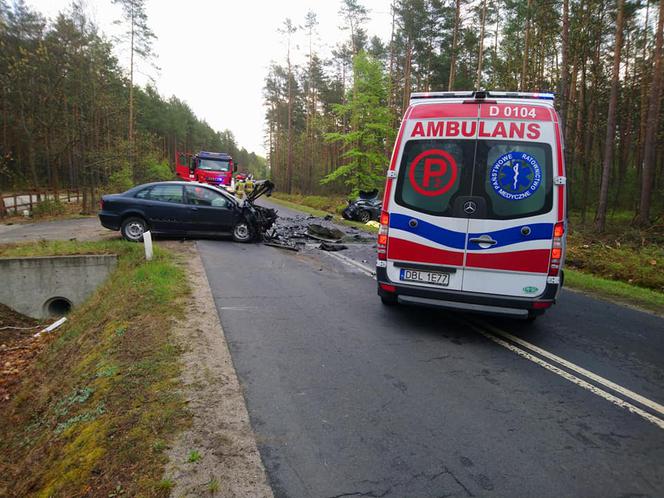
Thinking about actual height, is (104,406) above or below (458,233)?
below

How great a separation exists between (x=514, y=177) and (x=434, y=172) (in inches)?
35.4

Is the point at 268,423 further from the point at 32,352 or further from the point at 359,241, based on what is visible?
the point at 359,241

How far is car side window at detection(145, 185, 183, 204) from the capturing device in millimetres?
11461

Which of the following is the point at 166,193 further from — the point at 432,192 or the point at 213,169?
the point at 213,169

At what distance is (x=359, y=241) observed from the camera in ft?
45.5

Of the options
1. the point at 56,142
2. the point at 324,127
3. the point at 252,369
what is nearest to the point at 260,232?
the point at 252,369

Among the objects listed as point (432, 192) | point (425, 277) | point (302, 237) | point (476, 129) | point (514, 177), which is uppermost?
point (476, 129)

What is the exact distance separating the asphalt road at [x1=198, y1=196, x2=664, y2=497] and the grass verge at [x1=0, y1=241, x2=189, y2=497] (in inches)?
28.8

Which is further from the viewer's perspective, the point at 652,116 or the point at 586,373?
the point at 652,116

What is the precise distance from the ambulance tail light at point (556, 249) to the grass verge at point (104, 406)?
4.07 metres

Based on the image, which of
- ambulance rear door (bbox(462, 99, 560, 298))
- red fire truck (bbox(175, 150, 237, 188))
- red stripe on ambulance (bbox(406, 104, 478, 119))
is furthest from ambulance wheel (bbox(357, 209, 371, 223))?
ambulance rear door (bbox(462, 99, 560, 298))

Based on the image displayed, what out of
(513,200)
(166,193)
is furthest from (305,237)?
(513,200)

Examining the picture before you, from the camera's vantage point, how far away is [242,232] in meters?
12.3

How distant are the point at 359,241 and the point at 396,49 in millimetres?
23311
